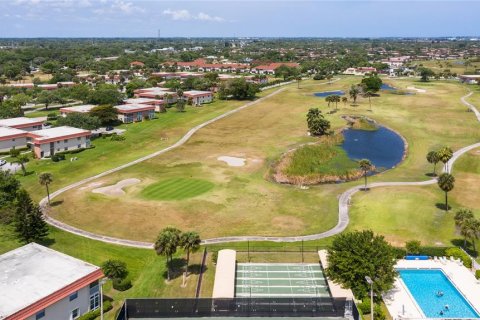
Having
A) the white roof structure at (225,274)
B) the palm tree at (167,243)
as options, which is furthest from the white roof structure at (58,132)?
the white roof structure at (225,274)

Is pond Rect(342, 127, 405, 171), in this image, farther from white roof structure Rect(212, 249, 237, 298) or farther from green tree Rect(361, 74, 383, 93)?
green tree Rect(361, 74, 383, 93)

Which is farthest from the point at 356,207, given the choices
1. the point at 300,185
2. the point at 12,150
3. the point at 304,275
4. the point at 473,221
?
the point at 12,150

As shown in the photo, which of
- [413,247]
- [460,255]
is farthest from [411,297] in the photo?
[460,255]

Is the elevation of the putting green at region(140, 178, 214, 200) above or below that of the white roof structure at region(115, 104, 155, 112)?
below

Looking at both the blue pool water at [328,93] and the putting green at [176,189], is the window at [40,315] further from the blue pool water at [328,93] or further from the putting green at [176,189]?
the blue pool water at [328,93]

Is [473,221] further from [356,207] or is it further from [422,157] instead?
[422,157]

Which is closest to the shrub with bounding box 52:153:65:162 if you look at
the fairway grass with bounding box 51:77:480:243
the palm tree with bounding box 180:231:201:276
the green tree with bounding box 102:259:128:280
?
the fairway grass with bounding box 51:77:480:243
